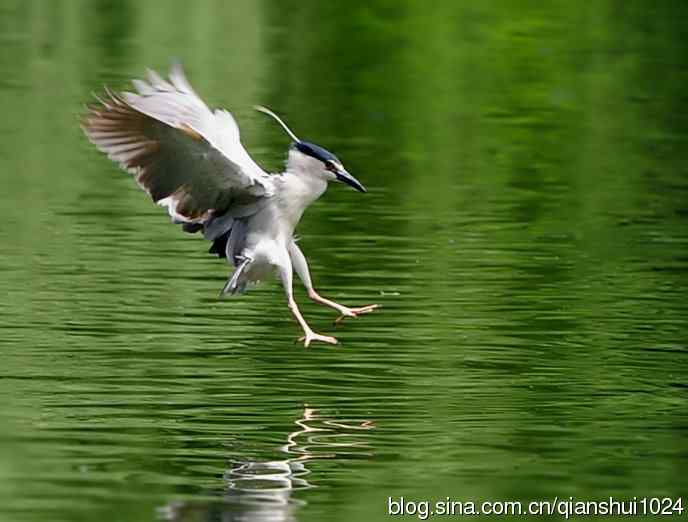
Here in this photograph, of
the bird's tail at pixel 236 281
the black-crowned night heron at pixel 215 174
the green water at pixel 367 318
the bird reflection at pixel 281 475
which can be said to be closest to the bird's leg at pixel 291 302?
the black-crowned night heron at pixel 215 174

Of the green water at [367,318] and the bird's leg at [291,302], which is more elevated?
the bird's leg at [291,302]

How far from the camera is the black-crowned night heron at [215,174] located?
468 inches

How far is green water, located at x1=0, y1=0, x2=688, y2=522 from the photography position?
10.4 meters

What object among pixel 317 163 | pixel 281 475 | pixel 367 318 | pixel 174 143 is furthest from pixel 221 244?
pixel 281 475

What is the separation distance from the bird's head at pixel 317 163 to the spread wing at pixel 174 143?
19 centimetres

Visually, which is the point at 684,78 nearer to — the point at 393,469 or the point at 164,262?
the point at 164,262

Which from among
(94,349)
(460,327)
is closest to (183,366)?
(94,349)

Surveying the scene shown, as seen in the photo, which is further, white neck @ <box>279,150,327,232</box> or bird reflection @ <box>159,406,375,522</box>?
white neck @ <box>279,150,327,232</box>

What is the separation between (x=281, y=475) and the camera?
10227 mm

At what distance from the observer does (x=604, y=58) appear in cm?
3612

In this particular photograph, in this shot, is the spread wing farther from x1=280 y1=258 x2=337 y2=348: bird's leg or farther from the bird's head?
x1=280 y1=258 x2=337 y2=348: bird's leg

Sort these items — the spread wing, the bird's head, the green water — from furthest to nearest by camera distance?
1. the bird's head
2. the spread wing
3. the green water

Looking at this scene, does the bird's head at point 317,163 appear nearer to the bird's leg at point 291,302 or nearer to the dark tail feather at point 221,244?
the bird's leg at point 291,302

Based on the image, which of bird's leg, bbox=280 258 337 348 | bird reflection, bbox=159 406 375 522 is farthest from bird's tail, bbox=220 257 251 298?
bird reflection, bbox=159 406 375 522
